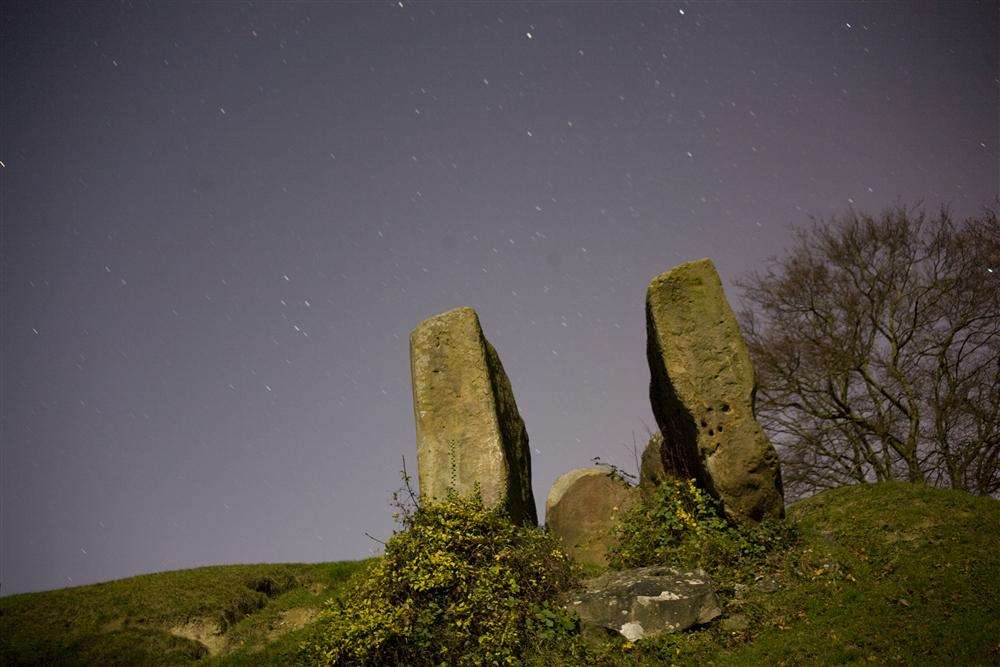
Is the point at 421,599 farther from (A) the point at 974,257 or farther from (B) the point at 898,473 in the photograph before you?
(A) the point at 974,257

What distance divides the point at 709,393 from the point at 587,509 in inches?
156

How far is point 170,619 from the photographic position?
1026cm

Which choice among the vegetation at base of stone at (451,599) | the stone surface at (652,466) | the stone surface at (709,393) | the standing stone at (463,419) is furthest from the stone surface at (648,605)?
the stone surface at (652,466)

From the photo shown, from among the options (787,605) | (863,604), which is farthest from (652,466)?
(863,604)

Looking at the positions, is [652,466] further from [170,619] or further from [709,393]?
[170,619]

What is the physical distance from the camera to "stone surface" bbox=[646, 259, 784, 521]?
364 inches

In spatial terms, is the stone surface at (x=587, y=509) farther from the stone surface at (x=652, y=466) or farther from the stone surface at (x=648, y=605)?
the stone surface at (x=648, y=605)

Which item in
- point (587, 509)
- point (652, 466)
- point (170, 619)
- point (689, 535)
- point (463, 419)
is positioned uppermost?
point (463, 419)

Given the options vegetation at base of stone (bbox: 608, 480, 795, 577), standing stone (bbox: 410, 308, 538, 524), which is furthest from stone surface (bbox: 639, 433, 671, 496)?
standing stone (bbox: 410, 308, 538, 524)

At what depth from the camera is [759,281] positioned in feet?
60.7

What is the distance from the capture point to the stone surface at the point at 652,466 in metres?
11.0

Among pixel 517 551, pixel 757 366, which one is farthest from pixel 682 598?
pixel 757 366

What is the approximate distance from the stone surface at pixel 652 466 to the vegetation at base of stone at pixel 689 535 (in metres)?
0.92

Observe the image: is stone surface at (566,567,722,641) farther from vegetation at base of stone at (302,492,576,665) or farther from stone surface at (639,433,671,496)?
stone surface at (639,433,671,496)
